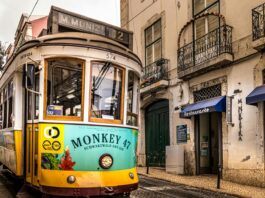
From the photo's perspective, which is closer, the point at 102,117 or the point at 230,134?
the point at 102,117

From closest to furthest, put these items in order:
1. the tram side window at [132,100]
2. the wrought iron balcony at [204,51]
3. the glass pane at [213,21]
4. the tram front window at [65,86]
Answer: the tram front window at [65,86], the tram side window at [132,100], the wrought iron balcony at [204,51], the glass pane at [213,21]

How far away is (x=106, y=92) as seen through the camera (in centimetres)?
688

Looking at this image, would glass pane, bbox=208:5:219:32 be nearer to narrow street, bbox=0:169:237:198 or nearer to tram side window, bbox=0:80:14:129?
narrow street, bbox=0:169:237:198

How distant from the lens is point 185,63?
16031 mm

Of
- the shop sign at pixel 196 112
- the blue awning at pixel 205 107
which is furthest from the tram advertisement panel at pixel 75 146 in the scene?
the shop sign at pixel 196 112

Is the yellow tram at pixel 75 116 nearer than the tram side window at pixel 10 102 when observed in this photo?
Yes

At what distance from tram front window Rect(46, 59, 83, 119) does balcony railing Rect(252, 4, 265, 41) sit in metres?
7.15

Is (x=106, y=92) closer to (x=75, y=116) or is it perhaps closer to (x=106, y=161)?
(x=75, y=116)

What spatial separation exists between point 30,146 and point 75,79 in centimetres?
148

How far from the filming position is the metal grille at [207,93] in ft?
47.4

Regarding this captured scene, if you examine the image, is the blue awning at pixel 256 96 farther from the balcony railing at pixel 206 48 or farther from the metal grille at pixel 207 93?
the metal grille at pixel 207 93

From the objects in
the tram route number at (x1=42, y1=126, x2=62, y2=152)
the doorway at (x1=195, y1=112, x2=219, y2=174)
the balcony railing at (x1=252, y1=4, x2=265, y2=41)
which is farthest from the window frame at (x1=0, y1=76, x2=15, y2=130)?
the doorway at (x1=195, y1=112, x2=219, y2=174)

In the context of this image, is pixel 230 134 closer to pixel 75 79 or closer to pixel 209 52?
pixel 209 52

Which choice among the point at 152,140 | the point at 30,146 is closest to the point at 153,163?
the point at 152,140
